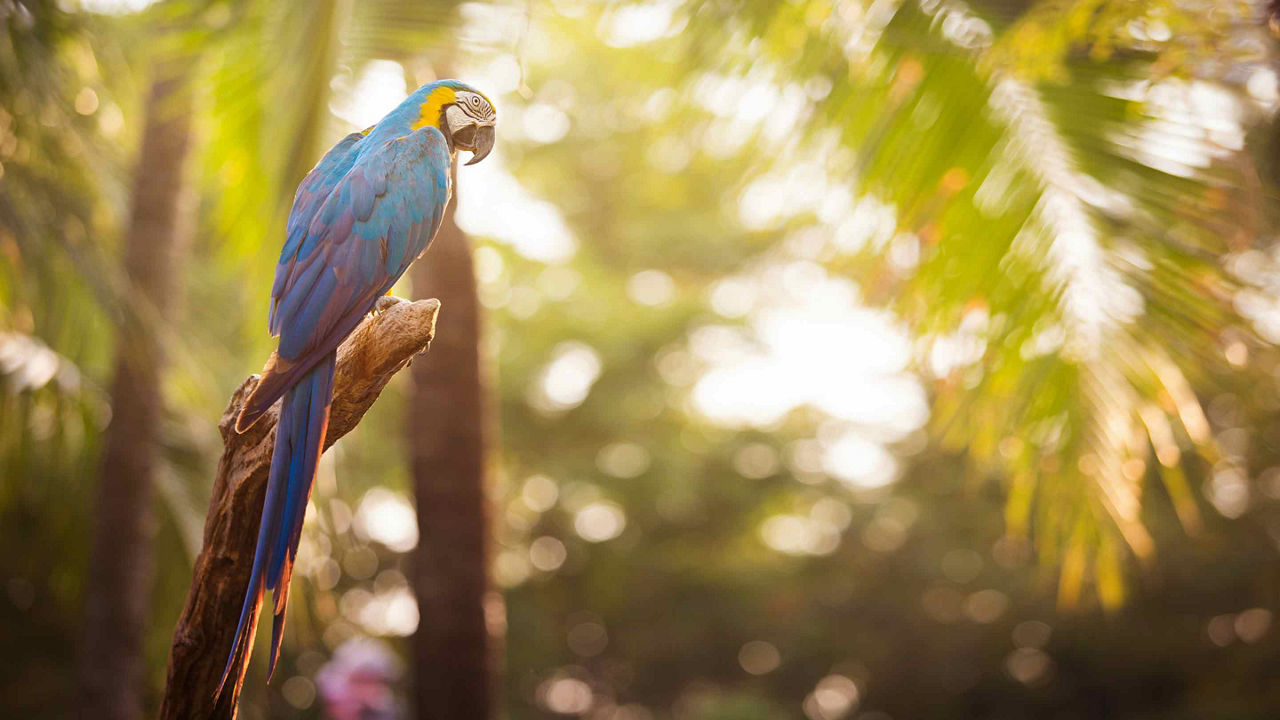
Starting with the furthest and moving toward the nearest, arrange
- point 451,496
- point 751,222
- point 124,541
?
1. point 751,222
2. point 124,541
3. point 451,496

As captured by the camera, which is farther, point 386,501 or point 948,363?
point 386,501

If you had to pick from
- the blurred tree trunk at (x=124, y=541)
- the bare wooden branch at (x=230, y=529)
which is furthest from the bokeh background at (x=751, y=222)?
the bare wooden branch at (x=230, y=529)

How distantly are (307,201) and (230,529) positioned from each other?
53 cm

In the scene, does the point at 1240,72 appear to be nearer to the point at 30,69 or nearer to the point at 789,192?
the point at 789,192

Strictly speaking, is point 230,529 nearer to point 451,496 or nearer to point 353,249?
point 353,249

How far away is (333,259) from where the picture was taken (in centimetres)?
134

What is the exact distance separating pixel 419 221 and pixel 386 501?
7667 mm

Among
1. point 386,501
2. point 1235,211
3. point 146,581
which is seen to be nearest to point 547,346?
point 386,501

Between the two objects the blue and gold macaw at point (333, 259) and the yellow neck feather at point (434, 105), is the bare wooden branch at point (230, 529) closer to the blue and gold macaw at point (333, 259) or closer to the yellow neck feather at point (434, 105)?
the blue and gold macaw at point (333, 259)

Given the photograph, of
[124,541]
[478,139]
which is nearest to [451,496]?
[478,139]

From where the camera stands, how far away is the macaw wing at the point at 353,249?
1249mm

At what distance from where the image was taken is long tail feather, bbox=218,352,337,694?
1137 millimetres

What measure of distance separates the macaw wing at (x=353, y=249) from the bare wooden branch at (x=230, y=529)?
0.07 metres

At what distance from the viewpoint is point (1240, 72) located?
199 cm
